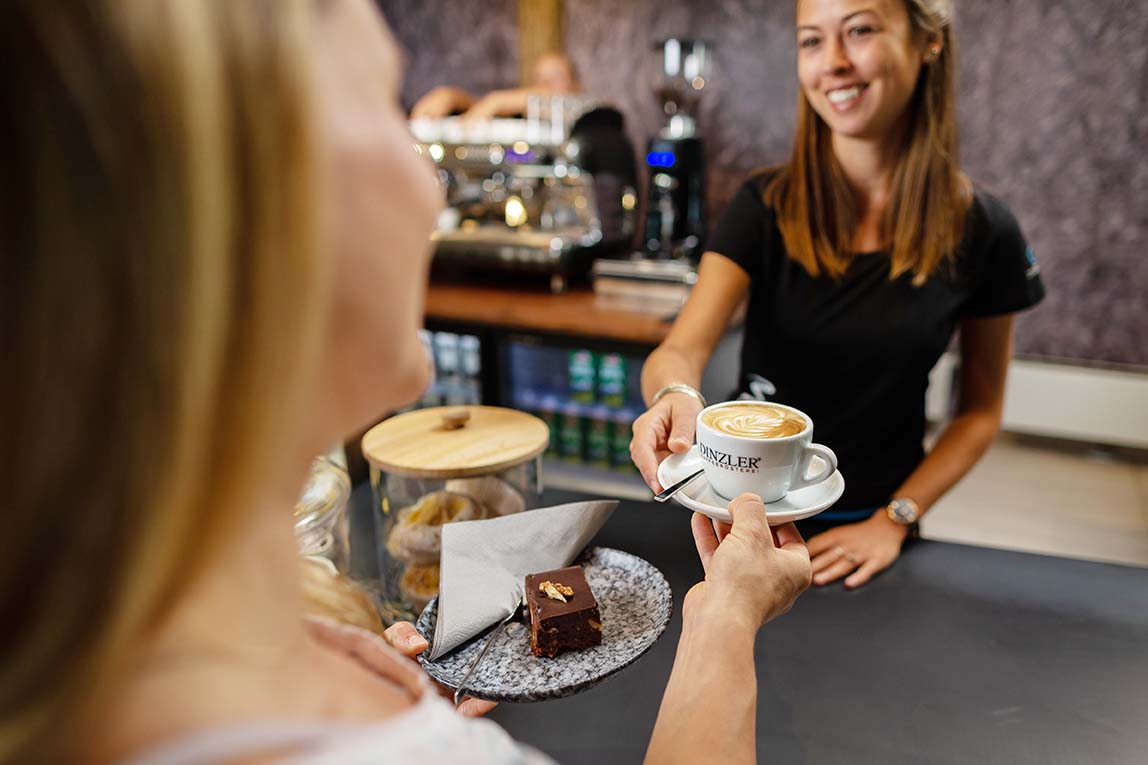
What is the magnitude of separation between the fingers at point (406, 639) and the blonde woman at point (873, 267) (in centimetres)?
85

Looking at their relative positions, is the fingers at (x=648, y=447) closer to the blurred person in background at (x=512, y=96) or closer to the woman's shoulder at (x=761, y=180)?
the woman's shoulder at (x=761, y=180)

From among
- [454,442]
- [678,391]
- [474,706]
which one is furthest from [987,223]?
[474,706]

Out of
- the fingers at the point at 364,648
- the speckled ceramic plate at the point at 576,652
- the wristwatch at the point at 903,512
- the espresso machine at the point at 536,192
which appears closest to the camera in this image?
the fingers at the point at 364,648

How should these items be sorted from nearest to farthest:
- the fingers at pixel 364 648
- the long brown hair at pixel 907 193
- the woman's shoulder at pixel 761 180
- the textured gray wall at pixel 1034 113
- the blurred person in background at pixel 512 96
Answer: the fingers at pixel 364 648 < the long brown hair at pixel 907 193 < the woman's shoulder at pixel 761 180 < the textured gray wall at pixel 1034 113 < the blurred person in background at pixel 512 96

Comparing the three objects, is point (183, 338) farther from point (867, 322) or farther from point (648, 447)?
point (867, 322)

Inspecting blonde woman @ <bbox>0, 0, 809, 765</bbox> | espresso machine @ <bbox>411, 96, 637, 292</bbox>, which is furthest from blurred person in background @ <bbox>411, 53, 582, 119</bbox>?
blonde woman @ <bbox>0, 0, 809, 765</bbox>

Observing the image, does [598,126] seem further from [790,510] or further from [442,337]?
[790,510]

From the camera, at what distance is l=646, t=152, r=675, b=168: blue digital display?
11.2ft

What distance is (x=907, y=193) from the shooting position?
180 cm

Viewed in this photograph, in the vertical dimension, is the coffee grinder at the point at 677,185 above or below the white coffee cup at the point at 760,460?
above

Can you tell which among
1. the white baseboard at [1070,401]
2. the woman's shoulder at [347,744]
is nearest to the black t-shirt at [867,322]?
the woman's shoulder at [347,744]

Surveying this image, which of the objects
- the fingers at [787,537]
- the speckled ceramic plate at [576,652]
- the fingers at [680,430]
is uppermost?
the fingers at [680,430]

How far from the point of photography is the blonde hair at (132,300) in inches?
13.6

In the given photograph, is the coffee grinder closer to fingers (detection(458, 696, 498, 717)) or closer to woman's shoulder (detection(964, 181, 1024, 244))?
woman's shoulder (detection(964, 181, 1024, 244))
